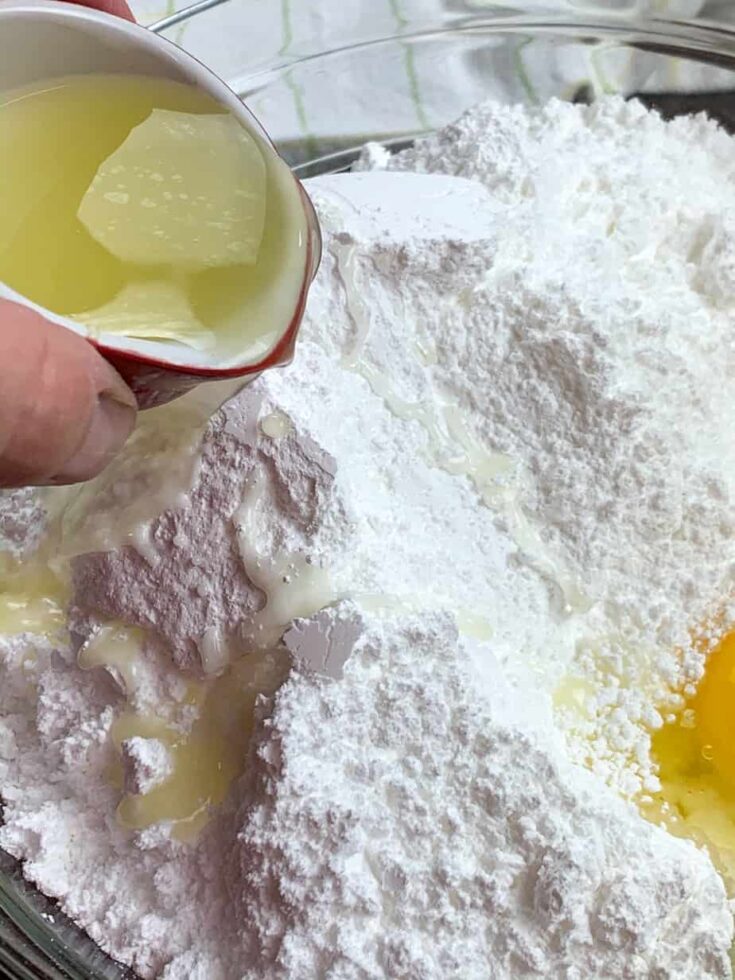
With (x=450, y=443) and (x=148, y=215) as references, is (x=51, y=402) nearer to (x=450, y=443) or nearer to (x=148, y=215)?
(x=148, y=215)

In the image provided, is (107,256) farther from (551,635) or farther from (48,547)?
(551,635)

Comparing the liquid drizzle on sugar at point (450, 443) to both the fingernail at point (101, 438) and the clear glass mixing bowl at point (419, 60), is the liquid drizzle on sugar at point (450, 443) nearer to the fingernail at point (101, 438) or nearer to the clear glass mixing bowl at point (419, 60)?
the fingernail at point (101, 438)

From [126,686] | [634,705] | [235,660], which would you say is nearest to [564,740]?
[634,705]

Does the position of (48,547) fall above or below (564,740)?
above

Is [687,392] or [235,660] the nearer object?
[235,660]

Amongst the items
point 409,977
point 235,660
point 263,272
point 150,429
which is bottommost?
point 409,977

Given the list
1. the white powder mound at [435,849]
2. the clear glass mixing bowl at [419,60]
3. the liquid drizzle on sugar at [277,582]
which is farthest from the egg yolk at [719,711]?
the clear glass mixing bowl at [419,60]

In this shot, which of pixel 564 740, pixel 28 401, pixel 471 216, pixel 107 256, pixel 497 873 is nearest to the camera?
pixel 28 401
